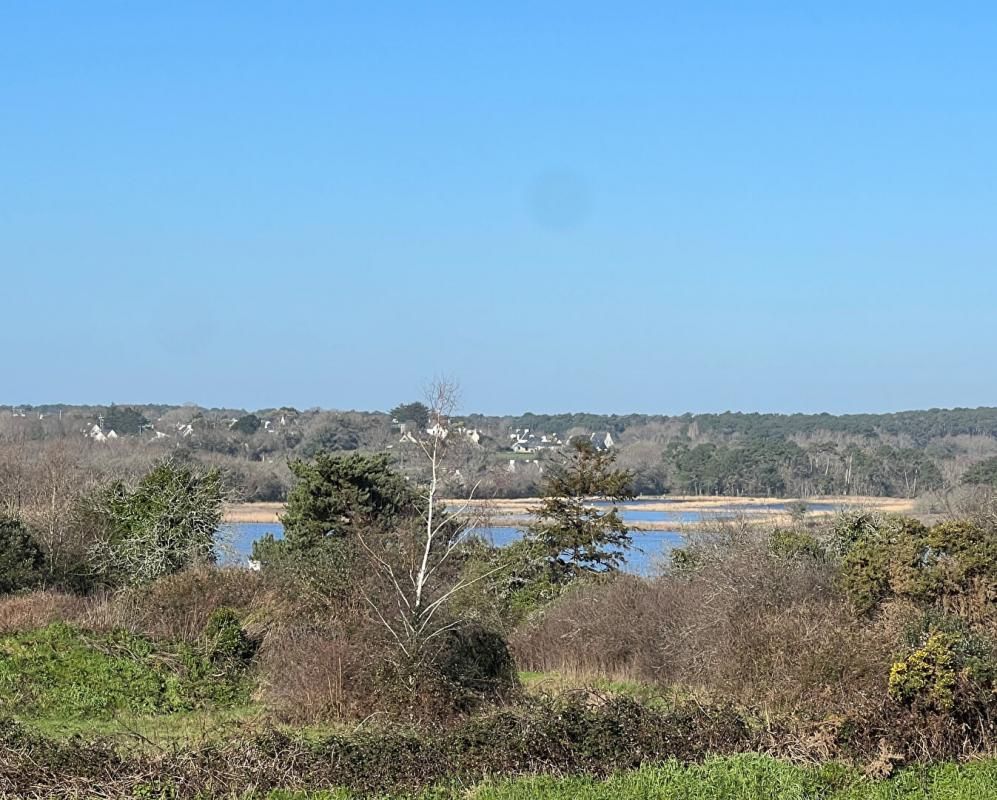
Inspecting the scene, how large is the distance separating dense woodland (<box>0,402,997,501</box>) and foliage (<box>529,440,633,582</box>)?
24.9 m

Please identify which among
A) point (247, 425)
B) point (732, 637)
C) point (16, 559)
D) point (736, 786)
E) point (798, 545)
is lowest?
point (736, 786)

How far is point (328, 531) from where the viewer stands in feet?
122

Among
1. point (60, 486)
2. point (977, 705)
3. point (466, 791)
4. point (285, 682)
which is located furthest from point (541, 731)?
point (60, 486)

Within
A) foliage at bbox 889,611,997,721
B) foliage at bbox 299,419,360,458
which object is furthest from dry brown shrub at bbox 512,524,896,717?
foliage at bbox 299,419,360,458

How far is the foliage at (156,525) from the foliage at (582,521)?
925 centimetres

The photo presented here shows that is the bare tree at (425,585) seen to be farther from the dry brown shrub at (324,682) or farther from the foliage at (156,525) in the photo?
the foliage at (156,525)

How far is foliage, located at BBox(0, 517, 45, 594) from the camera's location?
28625mm

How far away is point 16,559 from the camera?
29.2 m

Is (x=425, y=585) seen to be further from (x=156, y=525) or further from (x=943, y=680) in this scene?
(x=156, y=525)

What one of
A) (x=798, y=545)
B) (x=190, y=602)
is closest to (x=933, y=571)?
(x=798, y=545)

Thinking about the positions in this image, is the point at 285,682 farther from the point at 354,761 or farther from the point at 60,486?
the point at 60,486

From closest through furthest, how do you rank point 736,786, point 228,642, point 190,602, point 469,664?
point 736,786, point 469,664, point 228,642, point 190,602

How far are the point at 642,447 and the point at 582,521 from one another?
82504 millimetres

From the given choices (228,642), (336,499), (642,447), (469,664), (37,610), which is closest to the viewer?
(469,664)
